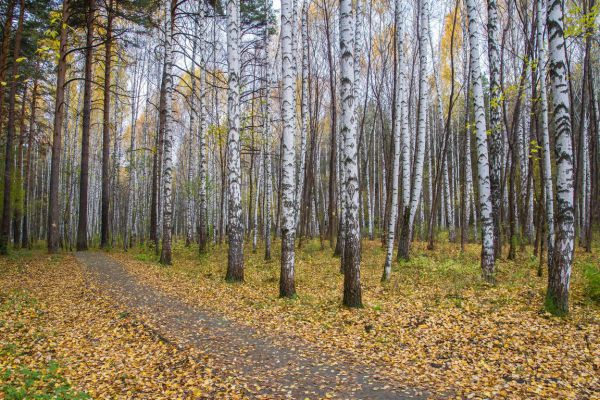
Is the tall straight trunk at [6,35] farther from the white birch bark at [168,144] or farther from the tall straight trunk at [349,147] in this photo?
the tall straight trunk at [349,147]

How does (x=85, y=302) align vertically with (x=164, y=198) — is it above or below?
below

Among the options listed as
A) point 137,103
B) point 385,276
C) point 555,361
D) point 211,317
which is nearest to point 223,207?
point 137,103

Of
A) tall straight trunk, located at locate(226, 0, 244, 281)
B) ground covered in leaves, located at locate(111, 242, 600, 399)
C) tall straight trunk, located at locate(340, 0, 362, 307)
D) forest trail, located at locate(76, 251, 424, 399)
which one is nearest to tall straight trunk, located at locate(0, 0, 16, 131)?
tall straight trunk, located at locate(226, 0, 244, 281)

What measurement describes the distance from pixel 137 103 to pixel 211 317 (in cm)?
2172

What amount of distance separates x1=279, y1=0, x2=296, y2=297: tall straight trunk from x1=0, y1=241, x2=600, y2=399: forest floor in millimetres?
668

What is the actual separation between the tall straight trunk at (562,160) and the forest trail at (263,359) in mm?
3630

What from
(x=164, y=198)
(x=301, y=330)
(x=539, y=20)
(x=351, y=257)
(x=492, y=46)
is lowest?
(x=301, y=330)

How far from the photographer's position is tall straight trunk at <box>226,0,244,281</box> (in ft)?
32.2

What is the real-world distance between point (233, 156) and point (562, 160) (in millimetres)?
7347

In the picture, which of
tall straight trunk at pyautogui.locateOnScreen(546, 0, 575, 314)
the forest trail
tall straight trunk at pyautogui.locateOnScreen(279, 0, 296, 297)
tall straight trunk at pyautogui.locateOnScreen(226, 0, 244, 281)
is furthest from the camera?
tall straight trunk at pyautogui.locateOnScreen(226, 0, 244, 281)

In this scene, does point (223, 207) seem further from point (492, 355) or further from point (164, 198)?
point (492, 355)

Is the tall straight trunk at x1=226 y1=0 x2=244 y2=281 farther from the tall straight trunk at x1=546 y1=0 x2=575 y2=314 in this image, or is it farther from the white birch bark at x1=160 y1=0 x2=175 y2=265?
the tall straight trunk at x1=546 y1=0 x2=575 y2=314

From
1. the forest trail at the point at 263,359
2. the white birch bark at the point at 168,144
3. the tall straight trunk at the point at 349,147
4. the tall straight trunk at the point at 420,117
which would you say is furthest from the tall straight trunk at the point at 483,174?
the white birch bark at the point at 168,144

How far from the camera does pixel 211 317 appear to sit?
700cm
